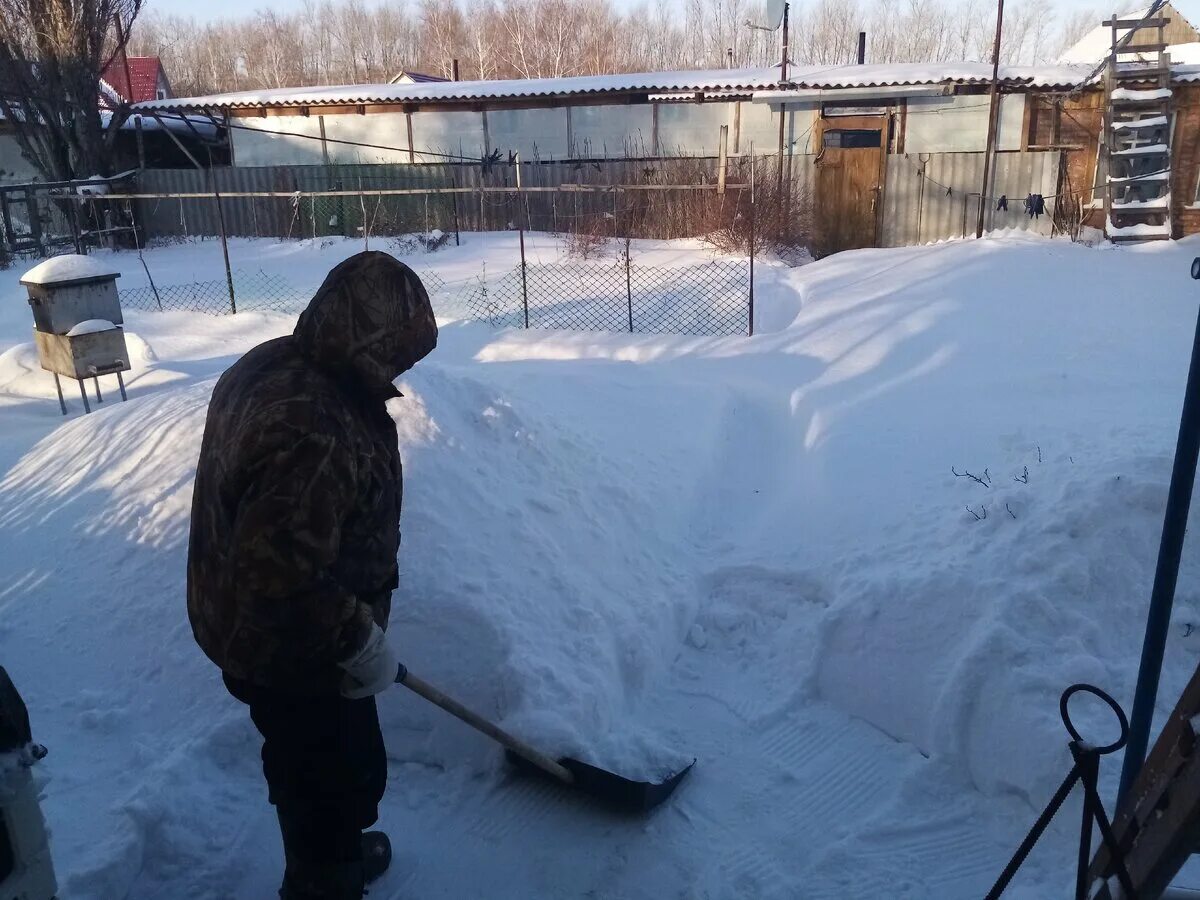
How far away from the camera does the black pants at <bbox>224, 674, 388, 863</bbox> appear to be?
7.10 feet

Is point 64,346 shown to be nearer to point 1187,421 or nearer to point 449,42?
point 1187,421

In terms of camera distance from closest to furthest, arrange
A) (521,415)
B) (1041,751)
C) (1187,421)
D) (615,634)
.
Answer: (1187,421)
(1041,751)
(615,634)
(521,415)

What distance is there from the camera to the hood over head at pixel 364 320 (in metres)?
2.04

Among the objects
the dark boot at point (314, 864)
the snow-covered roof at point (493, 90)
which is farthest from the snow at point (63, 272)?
the snow-covered roof at point (493, 90)

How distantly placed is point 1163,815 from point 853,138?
653 inches

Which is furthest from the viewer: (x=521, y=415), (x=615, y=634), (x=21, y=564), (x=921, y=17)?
(x=921, y=17)

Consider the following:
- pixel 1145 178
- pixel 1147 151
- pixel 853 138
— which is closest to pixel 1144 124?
pixel 1147 151

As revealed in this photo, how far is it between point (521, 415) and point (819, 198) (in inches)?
476

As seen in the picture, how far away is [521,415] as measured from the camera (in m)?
4.89

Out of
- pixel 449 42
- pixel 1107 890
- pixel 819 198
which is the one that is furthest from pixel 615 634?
pixel 449 42

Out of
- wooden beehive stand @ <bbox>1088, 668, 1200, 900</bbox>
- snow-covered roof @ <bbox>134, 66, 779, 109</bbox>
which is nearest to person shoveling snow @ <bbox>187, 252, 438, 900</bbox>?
wooden beehive stand @ <bbox>1088, 668, 1200, 900</bbox>

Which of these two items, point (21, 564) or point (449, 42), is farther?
point (449, 42)

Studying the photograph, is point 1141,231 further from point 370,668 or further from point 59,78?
point 59,78

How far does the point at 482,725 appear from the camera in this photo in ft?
8.93
